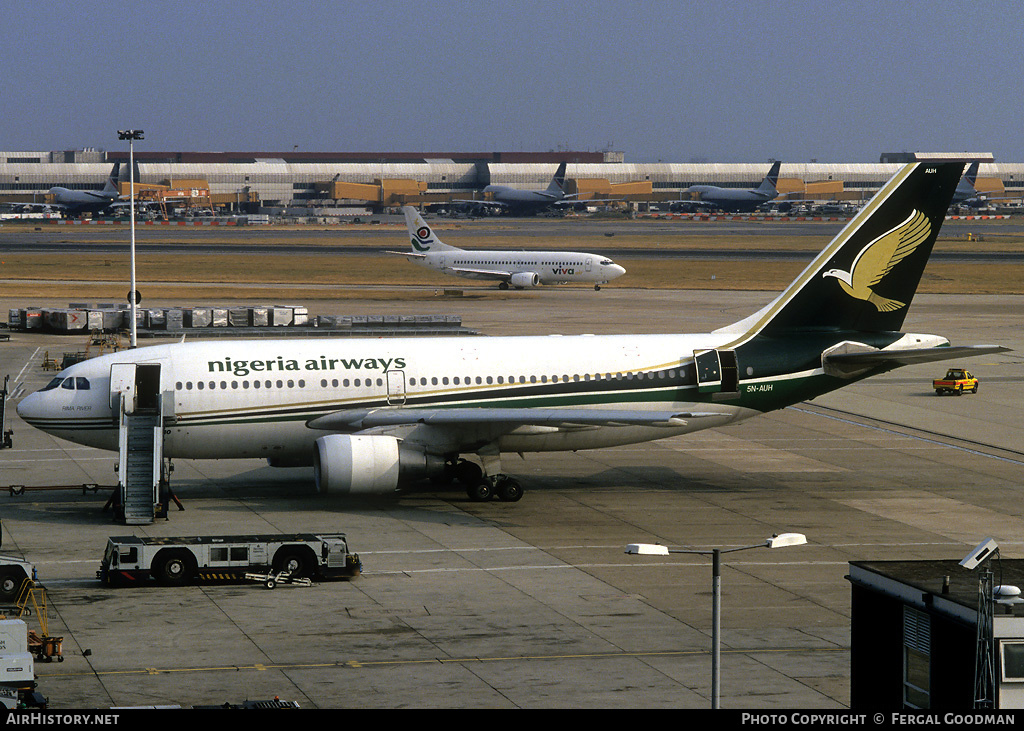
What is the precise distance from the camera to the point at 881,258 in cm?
4475

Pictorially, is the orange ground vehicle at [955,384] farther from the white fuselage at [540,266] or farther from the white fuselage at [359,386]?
the white fuselage at [540,266]

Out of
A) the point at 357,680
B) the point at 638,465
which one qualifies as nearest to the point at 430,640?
the point at 357,680

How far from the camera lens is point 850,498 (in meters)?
42.6

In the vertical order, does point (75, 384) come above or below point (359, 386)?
above

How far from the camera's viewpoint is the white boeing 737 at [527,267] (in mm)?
126438

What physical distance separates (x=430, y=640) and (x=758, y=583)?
9.73 m

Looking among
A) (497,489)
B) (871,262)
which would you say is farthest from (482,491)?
(871,262)

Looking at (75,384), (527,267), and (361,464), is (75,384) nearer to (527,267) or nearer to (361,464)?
(361,464)

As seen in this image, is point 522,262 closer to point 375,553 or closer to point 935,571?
point 375,553

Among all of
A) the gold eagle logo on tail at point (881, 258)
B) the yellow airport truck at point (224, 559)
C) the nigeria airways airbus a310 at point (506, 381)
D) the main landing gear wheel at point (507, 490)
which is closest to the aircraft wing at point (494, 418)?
the nigeria airways airbus a310 at point (506, 381)

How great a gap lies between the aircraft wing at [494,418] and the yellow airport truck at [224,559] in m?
8.40

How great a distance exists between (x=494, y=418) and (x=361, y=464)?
450 centimetres

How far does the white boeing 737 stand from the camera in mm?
126438

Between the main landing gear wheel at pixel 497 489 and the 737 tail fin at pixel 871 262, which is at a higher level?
the 737 tail fin at pixel 871 262
